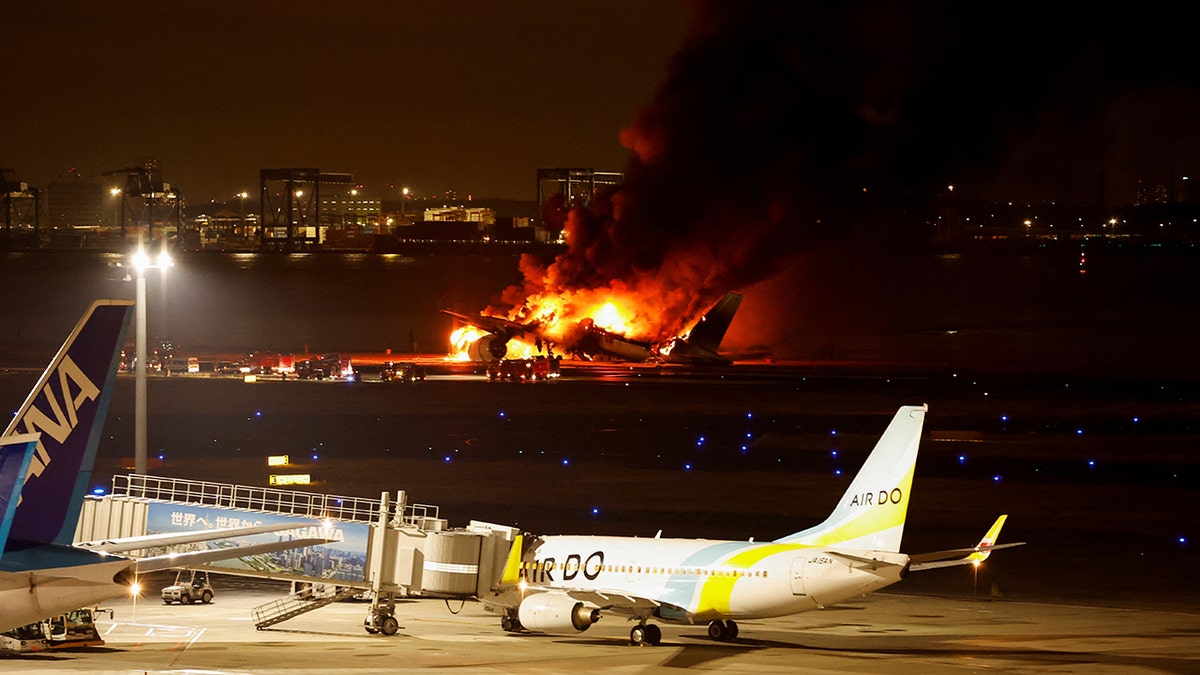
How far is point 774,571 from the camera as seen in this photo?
125 feet

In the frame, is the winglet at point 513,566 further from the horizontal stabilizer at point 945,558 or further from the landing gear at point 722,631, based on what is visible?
the horizontal stabilizer at point 945,558

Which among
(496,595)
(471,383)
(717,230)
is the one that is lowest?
(496,595)

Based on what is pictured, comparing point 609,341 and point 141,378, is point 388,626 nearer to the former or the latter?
point 141,378

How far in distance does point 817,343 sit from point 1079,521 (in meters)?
99.4

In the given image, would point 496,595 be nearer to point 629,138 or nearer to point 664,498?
point 664,498

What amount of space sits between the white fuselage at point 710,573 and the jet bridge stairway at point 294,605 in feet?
17.1

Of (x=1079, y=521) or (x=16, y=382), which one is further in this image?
(x=16, y=382)

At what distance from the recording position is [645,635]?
40.0 meters

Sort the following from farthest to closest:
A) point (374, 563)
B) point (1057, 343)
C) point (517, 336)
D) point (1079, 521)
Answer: point (1057, 343) → point (517, 336) → point (1079, 521) → point (374, 563)

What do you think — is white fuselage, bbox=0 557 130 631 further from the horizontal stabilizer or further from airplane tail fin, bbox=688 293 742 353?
airplane tail fin, bbox=688 293 742 353

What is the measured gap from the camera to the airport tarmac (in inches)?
1359

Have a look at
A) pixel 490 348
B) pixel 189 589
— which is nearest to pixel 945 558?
pixel 189 589

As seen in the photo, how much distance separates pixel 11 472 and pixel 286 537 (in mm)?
22973

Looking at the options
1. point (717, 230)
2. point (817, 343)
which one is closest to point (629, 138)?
point (717, 230)
